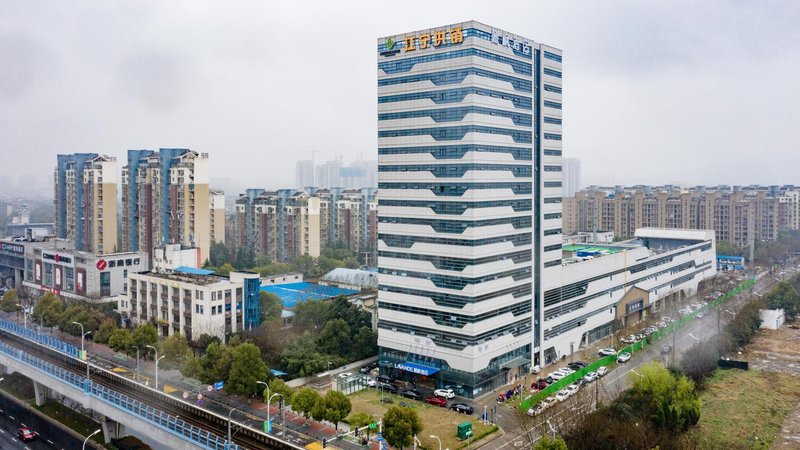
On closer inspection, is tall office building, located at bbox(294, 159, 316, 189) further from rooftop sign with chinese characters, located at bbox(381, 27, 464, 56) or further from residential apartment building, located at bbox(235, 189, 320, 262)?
rooftop sign with chinese characters, located at bbox(381, 27, 464, 56)

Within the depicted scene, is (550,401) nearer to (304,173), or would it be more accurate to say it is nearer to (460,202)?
(460,202)

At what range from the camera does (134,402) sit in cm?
1316

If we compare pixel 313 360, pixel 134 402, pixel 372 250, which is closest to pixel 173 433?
pixel 134 402

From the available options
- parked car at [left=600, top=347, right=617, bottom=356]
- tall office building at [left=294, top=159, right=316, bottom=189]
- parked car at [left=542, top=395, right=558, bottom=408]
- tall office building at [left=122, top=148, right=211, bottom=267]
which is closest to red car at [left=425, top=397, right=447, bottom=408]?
parked car at [left=542, top=395, right=558, bottom=408]

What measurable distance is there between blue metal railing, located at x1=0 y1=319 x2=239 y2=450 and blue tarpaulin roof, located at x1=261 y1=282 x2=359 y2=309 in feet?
28.0

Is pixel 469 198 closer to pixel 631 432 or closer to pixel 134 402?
pixel 631 432

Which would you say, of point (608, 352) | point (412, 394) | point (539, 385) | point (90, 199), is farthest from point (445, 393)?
point (90, 199)

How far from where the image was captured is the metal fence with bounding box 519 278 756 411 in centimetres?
1502

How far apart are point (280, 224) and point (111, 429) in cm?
2192

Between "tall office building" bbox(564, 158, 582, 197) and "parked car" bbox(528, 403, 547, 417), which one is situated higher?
"tall office building" bbox(564, 158, 582, 197)

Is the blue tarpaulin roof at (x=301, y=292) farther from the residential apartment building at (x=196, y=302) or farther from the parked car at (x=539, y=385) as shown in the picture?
the parked car at (x=539, y=385)

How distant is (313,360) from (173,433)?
549cm

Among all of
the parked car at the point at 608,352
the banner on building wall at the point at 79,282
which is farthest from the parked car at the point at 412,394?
the banner on building wall at the point at 79,282

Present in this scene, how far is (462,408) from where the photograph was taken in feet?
47.9
